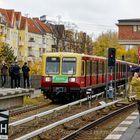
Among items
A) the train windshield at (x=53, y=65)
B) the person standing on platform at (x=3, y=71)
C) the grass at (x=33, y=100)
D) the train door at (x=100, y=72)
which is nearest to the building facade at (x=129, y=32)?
the train door at (x=100, y=72)

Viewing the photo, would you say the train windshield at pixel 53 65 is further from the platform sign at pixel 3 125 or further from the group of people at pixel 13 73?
the platform sign at pixel 3 125

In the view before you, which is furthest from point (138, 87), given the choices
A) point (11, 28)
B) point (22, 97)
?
point (11, 28)

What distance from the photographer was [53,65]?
31.7 m

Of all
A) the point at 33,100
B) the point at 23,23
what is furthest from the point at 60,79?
the point at 23,23

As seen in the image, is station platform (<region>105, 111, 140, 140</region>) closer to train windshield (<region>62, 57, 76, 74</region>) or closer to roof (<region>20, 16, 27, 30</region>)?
train windshield (<region>62, 57, 76, 74</region>)

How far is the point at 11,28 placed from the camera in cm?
10075

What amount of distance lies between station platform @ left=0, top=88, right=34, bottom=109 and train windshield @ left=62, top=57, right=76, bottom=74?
236 centimetres

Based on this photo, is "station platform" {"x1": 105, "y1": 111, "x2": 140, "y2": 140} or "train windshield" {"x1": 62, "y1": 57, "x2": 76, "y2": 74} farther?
"train windshield" {"x1": 62, "y1": 57, "x2": 76, "y2": 74}

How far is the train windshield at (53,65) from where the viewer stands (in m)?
31.7

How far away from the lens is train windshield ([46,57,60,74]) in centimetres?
3166

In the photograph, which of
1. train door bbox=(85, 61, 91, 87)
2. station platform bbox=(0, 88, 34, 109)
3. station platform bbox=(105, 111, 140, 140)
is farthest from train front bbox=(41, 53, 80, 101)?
station platform bbox=(105, 111, 140, 140)

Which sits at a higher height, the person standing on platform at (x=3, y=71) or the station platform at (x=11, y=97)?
the person standing on platform at (x=3, y=71)

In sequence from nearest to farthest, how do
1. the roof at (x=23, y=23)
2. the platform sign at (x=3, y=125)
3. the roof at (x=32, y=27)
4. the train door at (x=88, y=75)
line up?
the platform sign at (x=3, y=125)
the train door at (x=88, y=75)
the roof at (x=23, y=23)
the roof at (x=32, y=27)

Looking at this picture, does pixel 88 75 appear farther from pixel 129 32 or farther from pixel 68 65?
pixel 129 32
